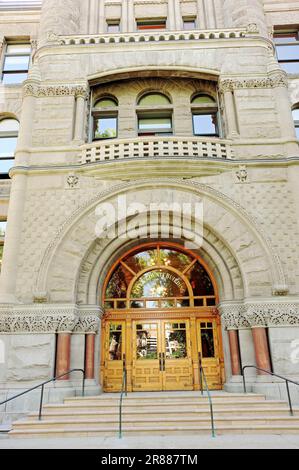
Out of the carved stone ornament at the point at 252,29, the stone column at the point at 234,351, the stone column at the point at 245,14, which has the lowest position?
the stone column at the point at 234,351

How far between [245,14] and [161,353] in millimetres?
14701

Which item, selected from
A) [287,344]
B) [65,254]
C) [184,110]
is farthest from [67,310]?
[184,110]

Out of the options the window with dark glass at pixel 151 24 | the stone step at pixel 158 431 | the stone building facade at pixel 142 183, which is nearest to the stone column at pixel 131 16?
the window with dark glass at pixel 151 24

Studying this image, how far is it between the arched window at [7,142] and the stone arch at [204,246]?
5.09 metres

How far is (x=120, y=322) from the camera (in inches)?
454

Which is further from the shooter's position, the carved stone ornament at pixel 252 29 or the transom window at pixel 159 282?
the carved stone ornament at pixel 252 29

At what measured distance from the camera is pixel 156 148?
1213 centimetres

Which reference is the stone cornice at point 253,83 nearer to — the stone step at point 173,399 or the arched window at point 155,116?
the arched window at point 155,116

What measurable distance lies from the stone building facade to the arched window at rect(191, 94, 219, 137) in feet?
0.28

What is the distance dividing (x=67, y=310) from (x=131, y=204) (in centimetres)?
381

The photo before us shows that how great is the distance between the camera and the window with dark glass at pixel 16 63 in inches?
638

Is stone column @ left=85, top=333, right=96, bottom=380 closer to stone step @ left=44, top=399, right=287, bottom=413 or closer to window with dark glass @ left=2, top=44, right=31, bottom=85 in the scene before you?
stone step @ left=44, top=399, right=287, bottom=413

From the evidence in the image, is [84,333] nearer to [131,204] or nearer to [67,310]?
[67,310]

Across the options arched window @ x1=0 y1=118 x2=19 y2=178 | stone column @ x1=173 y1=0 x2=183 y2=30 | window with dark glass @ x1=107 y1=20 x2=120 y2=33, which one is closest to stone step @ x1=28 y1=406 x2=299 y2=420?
arched window @ x1=0 y1=118 x2=19 y2=178
